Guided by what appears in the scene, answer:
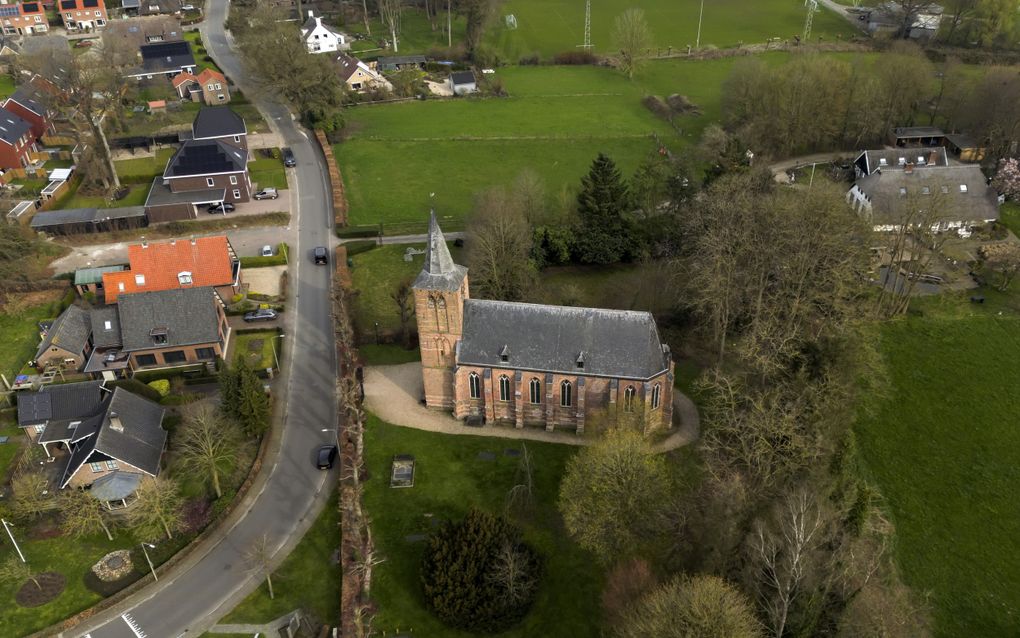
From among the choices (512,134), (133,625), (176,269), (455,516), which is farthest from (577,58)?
(133,625)

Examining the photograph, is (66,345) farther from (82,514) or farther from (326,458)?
(326,458)

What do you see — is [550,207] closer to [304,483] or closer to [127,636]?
[304,483]

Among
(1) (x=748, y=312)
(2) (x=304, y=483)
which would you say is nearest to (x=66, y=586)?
(2) (x=304, y=483)

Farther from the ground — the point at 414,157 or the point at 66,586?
the point at 414,157

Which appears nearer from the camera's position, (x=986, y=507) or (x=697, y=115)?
(x=986, y=507)

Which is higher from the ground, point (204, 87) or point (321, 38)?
A: point (321, 38)

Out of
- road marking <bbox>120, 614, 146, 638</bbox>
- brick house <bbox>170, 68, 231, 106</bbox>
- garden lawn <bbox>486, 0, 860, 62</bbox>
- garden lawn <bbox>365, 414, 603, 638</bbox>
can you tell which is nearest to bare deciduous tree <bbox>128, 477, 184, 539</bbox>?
road marking <bbox>120, 614, 146, 638</bbox>
